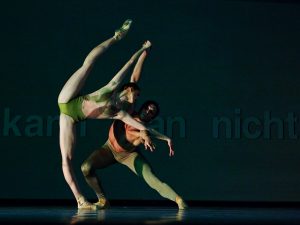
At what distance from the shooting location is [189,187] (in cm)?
718

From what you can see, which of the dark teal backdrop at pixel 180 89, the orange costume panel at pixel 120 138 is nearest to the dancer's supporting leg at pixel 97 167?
the orange costume panel at pixel 120 138

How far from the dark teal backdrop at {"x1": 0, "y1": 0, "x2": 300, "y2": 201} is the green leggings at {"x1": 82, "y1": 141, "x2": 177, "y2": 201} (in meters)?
1.56

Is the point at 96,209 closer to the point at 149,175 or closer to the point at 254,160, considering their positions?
the point at 149,175

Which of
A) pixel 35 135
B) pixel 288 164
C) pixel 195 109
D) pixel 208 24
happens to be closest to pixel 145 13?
pixel 208 24

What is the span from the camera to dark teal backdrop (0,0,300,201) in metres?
7.06

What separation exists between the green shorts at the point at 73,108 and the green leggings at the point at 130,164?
49 centimetres

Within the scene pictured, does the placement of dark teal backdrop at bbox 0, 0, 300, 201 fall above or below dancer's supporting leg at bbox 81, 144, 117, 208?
above

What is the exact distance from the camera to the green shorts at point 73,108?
5172mm

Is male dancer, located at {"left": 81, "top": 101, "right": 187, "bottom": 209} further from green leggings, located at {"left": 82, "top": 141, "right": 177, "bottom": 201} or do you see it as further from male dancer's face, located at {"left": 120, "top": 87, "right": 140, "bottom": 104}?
male dancer's face, located at {"left": 120, "top": 87, "right": 140, "bottom": 104}

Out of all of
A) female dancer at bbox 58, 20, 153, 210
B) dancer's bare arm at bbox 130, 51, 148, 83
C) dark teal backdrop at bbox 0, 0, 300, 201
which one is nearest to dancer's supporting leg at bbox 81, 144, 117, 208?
female dancer at bbox 58, 20, 153, 210

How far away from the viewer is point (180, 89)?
727 cm

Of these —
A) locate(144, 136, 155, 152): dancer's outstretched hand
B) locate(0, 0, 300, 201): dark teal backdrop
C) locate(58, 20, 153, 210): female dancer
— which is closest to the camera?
locate(144, 136, 155, 152): dancer's outstretched hand

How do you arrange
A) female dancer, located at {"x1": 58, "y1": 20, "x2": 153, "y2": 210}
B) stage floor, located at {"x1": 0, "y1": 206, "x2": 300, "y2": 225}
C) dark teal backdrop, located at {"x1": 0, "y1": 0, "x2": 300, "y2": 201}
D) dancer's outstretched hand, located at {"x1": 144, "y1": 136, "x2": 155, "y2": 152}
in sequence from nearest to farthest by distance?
stage floor, located at {"x1": 0, "y1": 206, "x2": 300, "y2": 225} < dancer's outstretched hand, located at {"x1": 144, "y1": 136, "x2": 155, "y2": 152} < female dancer, located at {"x1": 58, "y1": 20, "x2": 153, "y2": 210} < dark teal backdrop, located at {"x1": 0, "y1": 0, "x2": 300, "y2": 201}

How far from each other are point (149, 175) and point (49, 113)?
210 cm
